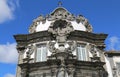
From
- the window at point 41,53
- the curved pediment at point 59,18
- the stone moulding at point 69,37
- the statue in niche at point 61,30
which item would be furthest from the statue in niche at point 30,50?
the statue in niche at point 61,30

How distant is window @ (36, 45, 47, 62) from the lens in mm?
23995

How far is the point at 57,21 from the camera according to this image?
25.2 meters

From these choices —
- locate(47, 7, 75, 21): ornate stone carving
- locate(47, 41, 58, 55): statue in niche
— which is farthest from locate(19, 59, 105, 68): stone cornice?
locate(47, 7, 75, 21): ornate stone carving

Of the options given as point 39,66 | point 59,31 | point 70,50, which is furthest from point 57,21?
point 39,66

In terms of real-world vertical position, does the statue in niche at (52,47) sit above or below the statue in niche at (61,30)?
below

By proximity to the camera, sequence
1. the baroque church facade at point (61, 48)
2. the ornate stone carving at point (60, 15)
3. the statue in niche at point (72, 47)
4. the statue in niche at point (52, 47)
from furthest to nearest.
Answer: the ornate stone carving at point (60, 15) < the statue in niche at point (72, 47) < the statue in niche at point (52, 47) < the baroque church facade at point (61, 48)

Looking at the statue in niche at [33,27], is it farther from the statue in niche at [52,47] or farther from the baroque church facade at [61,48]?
the statue in niche at [52,47]

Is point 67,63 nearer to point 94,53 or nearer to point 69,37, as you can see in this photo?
point 69,37

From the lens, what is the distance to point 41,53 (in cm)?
2439

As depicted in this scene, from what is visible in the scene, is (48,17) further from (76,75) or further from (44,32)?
(76,75)

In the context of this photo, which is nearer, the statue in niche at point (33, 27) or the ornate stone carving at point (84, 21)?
the statue in niche at point (33, 27)

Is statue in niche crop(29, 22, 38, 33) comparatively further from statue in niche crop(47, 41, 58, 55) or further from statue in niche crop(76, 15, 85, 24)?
statue in niche crop(76, 15, 85, 24)

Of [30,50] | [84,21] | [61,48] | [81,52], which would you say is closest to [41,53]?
[30,50]

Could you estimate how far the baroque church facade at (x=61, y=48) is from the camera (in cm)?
2278
